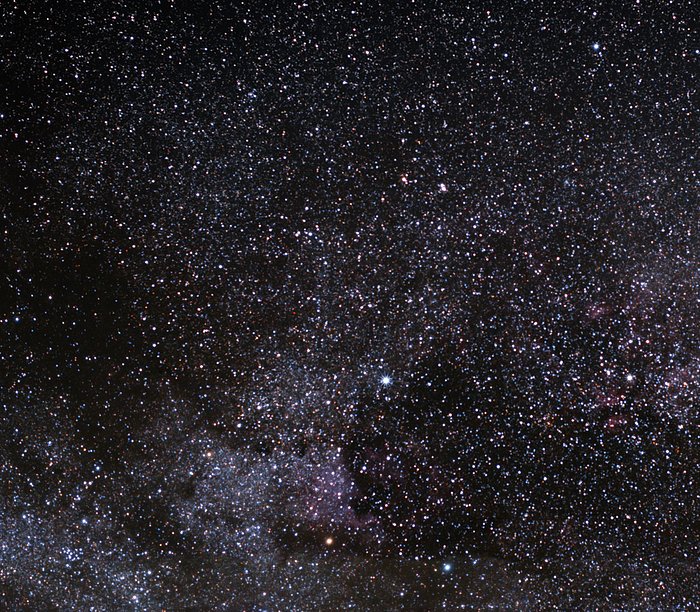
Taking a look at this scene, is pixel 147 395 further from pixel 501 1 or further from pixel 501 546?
pixel 501 1

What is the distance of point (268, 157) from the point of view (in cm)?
82

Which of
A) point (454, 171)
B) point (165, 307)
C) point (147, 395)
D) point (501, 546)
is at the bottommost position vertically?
point (501, 546)

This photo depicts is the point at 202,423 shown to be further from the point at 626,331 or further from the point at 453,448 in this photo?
the point at 626,331

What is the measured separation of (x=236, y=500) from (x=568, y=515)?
0.62 m

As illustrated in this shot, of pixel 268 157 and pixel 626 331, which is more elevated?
pixel 268 157

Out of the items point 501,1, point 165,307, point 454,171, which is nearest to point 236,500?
point 165,307

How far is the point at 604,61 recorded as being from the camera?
83 cm

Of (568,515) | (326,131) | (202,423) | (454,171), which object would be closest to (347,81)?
(326,131)

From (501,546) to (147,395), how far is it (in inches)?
28.3

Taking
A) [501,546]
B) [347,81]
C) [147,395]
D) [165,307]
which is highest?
[347,81]

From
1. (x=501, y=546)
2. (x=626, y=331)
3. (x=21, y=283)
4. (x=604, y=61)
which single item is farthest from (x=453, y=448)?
(x=21, y=283)

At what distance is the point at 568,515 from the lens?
2.85ft

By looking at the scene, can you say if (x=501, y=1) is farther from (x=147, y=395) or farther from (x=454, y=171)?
(x=147, y=395)

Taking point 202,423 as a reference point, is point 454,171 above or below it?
above
